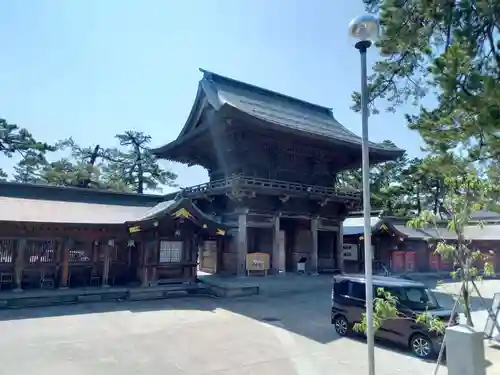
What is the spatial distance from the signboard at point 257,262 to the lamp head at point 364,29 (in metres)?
15.8

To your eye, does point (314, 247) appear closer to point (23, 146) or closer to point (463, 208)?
point (463, 208)

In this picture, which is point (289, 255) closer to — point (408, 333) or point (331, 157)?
point (331, 157)

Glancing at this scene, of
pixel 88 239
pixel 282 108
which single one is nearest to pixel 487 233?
pixel 282 108

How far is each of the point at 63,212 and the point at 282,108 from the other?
16395mm

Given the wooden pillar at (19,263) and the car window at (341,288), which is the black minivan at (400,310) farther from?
the wooden pillar at (19,263)

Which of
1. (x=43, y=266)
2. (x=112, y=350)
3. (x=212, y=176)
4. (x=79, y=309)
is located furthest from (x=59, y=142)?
(x=112, y=350)

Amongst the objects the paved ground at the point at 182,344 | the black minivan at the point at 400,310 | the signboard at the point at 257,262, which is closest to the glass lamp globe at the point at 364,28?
the black minivan at the point at 400,310

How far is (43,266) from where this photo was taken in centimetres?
1482

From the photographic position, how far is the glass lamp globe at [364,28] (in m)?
4.97

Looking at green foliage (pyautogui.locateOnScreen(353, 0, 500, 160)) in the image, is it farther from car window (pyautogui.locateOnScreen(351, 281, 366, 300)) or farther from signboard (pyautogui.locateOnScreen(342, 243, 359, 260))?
signboard (pyautogui.locateOnScreen(342, 243, 359, 260))

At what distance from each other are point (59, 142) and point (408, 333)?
42782 mm

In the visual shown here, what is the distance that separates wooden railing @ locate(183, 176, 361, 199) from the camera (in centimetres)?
1900

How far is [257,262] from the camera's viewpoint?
20.0m

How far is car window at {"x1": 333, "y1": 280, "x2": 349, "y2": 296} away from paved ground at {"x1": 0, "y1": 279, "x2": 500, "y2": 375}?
1148 millimetres
